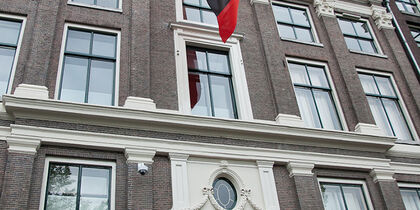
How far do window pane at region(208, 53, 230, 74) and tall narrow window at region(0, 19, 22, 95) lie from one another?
6.97 meters

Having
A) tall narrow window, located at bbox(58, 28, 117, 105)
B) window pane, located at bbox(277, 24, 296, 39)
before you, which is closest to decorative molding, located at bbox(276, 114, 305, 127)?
window pane, located at bbox(277, 24, 296, 39)

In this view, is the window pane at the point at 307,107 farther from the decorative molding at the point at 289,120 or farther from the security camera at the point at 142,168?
the security camera at the point at 142,168

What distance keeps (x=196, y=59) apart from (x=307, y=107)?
194 inches

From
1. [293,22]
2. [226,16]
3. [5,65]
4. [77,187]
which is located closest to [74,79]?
[5,65]

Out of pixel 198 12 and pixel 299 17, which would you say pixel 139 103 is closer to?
pixel 198 12

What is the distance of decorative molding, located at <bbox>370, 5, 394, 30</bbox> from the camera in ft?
70.5

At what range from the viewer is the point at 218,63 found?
16578mm

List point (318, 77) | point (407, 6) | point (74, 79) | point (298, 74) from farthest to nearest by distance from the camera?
point (407, 6) → point (318, 77) → point (298, 74) → point (74, 79)

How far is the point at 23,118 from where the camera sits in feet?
39.1

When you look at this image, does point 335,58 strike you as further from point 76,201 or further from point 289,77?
point 76,201

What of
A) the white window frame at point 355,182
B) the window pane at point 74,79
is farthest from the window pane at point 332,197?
the window pane at point 74,79

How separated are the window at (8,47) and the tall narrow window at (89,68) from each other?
153 centimetres

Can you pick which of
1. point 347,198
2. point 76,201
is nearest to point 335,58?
point 347,198

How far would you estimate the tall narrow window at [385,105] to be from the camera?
18078 mm
